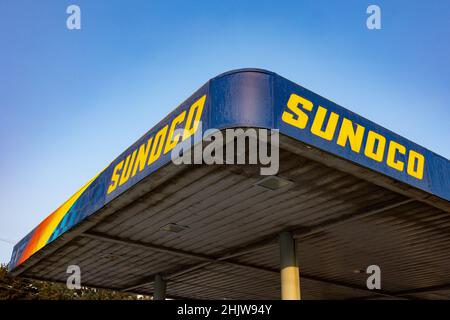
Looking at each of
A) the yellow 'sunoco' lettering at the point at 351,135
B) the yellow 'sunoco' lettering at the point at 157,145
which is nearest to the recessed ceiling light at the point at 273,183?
the yellow 'sunoco' lettering at the point at 351,135

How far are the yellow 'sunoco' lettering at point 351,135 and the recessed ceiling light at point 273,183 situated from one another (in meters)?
1.54

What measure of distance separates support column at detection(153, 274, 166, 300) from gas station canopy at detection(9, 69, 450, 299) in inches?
3.1

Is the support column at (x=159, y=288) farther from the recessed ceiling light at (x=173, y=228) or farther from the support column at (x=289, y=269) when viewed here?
the support column at (x=289, y=269)

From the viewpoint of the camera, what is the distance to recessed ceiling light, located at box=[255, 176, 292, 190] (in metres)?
8.78

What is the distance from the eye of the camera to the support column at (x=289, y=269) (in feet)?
35.5

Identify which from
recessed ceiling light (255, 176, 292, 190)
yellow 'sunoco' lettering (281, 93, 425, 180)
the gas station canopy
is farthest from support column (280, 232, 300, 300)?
yellow 'sunoco' lettering (281, 93, 425, 180)

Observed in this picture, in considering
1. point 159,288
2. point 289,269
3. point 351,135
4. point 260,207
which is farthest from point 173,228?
point 351,135

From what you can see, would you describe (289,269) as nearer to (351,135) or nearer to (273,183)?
(273,183)

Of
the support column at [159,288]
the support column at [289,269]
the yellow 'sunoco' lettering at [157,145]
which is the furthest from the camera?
the support column at [159,288]

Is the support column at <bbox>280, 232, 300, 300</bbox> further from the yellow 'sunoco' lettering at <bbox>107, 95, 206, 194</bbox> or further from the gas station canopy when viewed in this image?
the yellow 'sunoco' lettering at <bbox>107, 95, 206, 194</bbox>

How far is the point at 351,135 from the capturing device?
26.1 ft

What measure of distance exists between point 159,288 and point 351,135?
34.4 feet
